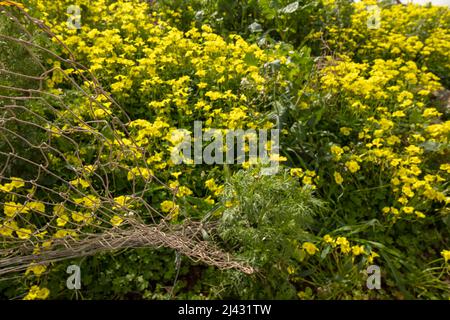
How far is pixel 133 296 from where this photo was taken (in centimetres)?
217

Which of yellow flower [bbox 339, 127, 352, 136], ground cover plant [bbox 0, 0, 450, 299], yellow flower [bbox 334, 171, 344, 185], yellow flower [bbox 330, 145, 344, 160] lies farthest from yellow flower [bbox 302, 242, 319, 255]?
yellow flower [bbox 339, 127, 352, 136]

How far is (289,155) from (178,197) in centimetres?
80

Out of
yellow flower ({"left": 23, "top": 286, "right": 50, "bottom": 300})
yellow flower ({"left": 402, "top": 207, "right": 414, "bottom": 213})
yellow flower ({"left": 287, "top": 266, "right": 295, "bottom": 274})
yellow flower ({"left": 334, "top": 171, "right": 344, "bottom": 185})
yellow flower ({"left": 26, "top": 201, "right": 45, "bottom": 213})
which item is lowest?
yellow flower ({"left": 23, "top": 286, "right": 50, "bottom": 300})

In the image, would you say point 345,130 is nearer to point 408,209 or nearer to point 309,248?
point 408,209

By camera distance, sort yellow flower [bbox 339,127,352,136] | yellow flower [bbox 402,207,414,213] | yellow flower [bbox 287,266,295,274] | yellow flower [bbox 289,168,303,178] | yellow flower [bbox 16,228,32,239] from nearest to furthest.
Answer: yellow flower [bbox 16,228,32,239] → yellow flower [bbox 287,266,295,274] → yellow flower [bbox 289,168,303,178] → yellow flower [bbox 402,207,414,213] → yellow flower [bbox 339,127,352,136]

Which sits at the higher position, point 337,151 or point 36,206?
point 337,151

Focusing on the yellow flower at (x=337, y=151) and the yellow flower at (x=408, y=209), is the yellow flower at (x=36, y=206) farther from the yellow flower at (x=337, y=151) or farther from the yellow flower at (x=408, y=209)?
the yellow flower at (x=408, y=209)

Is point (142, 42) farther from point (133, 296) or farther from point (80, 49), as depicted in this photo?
point (133, 296)

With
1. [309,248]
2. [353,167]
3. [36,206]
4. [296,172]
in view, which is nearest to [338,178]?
[353,167]

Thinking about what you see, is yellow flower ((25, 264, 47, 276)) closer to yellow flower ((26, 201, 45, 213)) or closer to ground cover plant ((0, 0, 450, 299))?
ground cover plant ((0, 0, 450, 299))

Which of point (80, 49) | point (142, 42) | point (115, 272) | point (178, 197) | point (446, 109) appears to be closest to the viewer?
point (115, 272)
